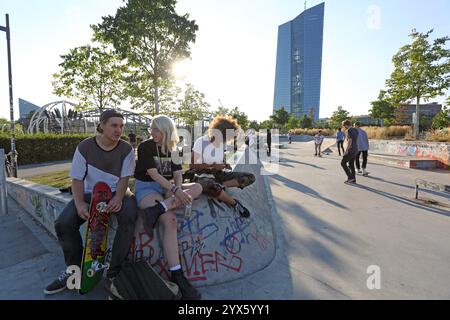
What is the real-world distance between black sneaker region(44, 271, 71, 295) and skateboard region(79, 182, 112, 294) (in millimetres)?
247

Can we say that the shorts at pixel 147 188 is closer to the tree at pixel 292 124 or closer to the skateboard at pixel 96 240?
the skateboard at pixel 96 240

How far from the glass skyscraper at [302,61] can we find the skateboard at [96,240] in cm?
12859

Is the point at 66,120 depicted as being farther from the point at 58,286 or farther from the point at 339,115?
the point at 339,115

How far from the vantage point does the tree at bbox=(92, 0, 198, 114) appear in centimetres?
1201

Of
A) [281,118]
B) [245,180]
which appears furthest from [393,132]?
[281,118]

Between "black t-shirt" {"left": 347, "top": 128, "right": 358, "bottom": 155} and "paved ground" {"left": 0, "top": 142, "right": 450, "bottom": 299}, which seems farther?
→ "black t-shirt" {"left": 347, "top": 128, "right": 358, "bottom": 155}

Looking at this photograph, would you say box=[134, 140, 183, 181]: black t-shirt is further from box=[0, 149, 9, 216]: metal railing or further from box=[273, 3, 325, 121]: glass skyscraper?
box=[273, 3, 325, 121]: glass skyscraper

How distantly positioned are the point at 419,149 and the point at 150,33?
1489 cm

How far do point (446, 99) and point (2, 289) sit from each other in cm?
2652

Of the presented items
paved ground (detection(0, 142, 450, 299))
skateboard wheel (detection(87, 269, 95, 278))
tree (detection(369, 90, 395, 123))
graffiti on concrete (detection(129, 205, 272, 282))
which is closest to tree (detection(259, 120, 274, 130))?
tree (detection(369, 90, 395, 123))

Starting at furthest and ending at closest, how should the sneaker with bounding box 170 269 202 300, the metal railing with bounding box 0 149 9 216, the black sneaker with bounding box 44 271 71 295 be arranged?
the metal railing with bounding box 0 149 9 216, the black sneaker with bounding box 44 271 71 295, the sneaker with bounding box 170 269 202 300

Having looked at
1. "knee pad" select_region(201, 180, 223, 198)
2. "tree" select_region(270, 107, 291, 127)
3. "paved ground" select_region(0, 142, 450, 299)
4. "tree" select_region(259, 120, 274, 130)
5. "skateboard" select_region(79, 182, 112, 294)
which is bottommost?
"paved ground" select_region(0, 142, 450, 299)

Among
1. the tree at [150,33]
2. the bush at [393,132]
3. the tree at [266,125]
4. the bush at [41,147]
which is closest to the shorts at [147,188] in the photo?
the tree at [150,33]

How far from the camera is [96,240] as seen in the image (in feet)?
9.23
